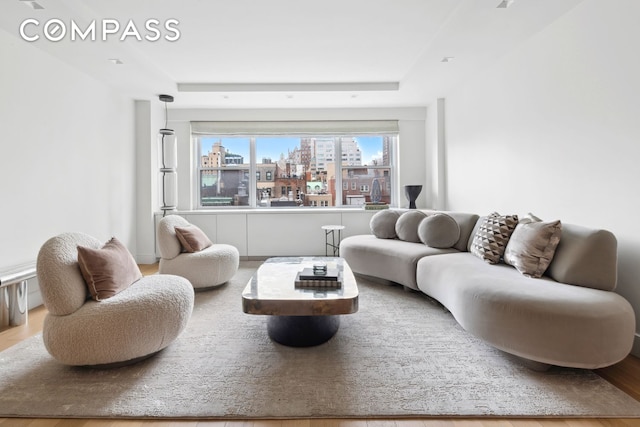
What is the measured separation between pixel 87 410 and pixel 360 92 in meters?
4.31

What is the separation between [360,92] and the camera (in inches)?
179

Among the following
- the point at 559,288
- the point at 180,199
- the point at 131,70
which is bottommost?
the point at 559,288

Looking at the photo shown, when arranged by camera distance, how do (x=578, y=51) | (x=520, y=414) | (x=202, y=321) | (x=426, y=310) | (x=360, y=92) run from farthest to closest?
(x=360, y=92), (x=426, y=310), (x=202, y=321), (x=578, y=51), (x=520, y=414)

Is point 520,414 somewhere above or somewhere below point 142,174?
below

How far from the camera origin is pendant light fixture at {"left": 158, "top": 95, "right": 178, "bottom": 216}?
15.9 feet

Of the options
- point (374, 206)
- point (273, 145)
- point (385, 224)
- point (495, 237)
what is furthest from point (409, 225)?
point (273, 145)

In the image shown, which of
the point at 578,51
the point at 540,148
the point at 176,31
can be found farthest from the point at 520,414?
the point at 176,31

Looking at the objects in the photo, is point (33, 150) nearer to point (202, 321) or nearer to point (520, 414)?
point (202, 321)

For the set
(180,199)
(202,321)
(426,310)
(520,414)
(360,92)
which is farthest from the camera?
(180,199)

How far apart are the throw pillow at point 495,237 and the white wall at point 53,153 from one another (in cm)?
406

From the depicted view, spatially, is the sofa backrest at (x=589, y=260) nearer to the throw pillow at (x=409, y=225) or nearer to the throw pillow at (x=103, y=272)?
the throw pillow at (x=409, y=225)

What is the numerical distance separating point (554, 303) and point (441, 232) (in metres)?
1.70

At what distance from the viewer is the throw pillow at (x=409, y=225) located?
3.87m

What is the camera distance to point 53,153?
3.27 metres
